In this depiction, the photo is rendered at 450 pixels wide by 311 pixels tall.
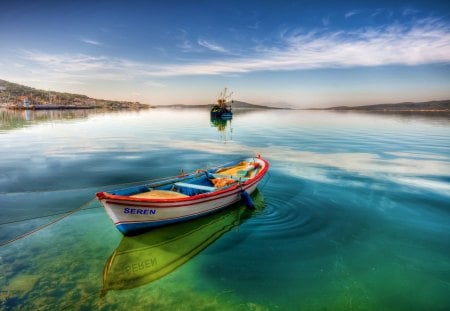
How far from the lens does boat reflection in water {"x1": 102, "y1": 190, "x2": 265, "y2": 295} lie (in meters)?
9.56

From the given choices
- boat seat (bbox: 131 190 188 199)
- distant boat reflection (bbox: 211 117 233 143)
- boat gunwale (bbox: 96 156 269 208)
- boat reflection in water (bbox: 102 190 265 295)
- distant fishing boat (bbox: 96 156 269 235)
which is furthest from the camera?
distant boat reflection (bbox: 211 117 233 143)

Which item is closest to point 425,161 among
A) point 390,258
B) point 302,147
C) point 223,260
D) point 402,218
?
point 302,147

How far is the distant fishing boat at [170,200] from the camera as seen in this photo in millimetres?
11000

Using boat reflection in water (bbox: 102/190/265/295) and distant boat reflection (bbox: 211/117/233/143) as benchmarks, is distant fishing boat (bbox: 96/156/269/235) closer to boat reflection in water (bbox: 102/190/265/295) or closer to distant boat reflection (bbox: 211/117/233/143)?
boat reflection in water (bbox: 102/190/265/295)

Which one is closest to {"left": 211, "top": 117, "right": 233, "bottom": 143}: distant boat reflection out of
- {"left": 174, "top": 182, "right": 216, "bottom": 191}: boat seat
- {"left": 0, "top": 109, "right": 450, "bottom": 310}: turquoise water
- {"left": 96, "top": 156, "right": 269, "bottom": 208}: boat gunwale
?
{"left": 0, "top": 109, "right": 450, "bottom": 310}: turquoise water

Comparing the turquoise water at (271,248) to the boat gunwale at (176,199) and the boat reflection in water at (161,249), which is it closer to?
the boat reflection in water at (161,249)

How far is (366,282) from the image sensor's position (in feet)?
30.8

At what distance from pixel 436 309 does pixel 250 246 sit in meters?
6.34

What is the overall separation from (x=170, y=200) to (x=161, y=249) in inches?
81.1

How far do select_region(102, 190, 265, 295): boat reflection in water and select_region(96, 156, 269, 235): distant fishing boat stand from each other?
49 cm

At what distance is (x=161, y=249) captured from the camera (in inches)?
452

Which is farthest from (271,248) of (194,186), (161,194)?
(161,194)

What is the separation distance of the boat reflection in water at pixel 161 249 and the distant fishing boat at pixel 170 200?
1.60 feet

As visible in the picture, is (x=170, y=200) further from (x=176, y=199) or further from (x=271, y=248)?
(x=271, y=248)
